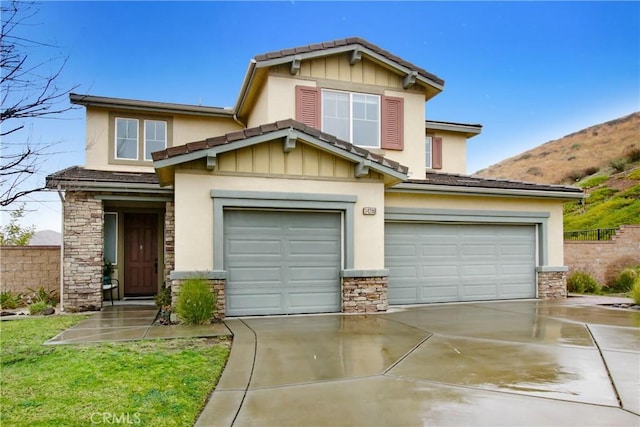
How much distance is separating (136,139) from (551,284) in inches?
530

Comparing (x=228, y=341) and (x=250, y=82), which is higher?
(x=250, y=82)

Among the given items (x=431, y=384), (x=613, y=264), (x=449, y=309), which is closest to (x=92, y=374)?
(x=431, y=384)

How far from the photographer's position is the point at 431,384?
5270mm

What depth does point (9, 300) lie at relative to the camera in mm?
12289

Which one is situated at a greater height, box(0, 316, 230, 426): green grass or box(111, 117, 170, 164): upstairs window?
box(111, 117, 170, 164): upstairs window

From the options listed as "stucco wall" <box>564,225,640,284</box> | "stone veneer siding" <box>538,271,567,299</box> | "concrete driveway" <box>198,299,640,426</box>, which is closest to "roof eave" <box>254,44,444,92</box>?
"stone veneer siding" <box>538,271,567,299</box>

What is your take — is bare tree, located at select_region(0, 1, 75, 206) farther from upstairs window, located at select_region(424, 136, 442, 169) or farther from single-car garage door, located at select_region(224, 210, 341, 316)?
upstairs window, located at select_region(424, 136, 442, 169)

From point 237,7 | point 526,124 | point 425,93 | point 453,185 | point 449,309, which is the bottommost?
point 449,309

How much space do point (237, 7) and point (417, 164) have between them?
10445mm

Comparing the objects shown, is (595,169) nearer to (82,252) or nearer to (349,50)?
(349,50)

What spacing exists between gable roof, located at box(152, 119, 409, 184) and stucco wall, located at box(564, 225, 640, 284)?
32.5 feet

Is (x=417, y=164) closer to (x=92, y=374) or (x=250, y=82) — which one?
(x=250, y=82)

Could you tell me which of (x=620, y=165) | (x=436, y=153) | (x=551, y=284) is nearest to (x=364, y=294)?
(x=551, y=284)

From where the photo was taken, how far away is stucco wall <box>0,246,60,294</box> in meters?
12.9
